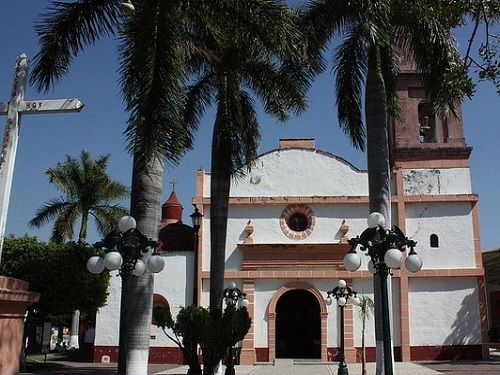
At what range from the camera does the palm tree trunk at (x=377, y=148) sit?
13.5 meters

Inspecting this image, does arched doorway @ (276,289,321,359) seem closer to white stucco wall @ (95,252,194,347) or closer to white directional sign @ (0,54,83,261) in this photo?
white stucco wall @ (95,252,194,347)

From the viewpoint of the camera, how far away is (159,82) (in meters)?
9.75

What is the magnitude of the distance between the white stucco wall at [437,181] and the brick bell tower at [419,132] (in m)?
0.60

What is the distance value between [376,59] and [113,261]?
829 centimetres

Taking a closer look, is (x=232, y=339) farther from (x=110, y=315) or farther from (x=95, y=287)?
(x=110, y=315)

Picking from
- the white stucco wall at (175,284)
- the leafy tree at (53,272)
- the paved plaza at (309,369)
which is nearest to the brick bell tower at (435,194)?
the paved plaza at (309,369)

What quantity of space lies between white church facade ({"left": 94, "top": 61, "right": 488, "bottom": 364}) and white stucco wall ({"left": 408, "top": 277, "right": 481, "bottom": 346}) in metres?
0.04

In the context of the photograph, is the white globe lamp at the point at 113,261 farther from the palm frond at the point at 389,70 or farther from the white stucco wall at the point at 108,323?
the white stucco wall at the point at 108,323

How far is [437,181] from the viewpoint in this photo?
27516mm

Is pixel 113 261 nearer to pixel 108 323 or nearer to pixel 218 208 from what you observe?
pixel 218 208

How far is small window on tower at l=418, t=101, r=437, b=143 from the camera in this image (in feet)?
91.5

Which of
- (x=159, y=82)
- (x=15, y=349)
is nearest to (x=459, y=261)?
(x=159, y=82)

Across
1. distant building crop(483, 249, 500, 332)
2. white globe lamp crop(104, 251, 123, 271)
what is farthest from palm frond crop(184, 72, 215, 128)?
distant building crop(483, 249, 500, 332)

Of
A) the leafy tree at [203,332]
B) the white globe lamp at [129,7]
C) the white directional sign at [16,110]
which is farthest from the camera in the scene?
the leafy tree at [203,332]
